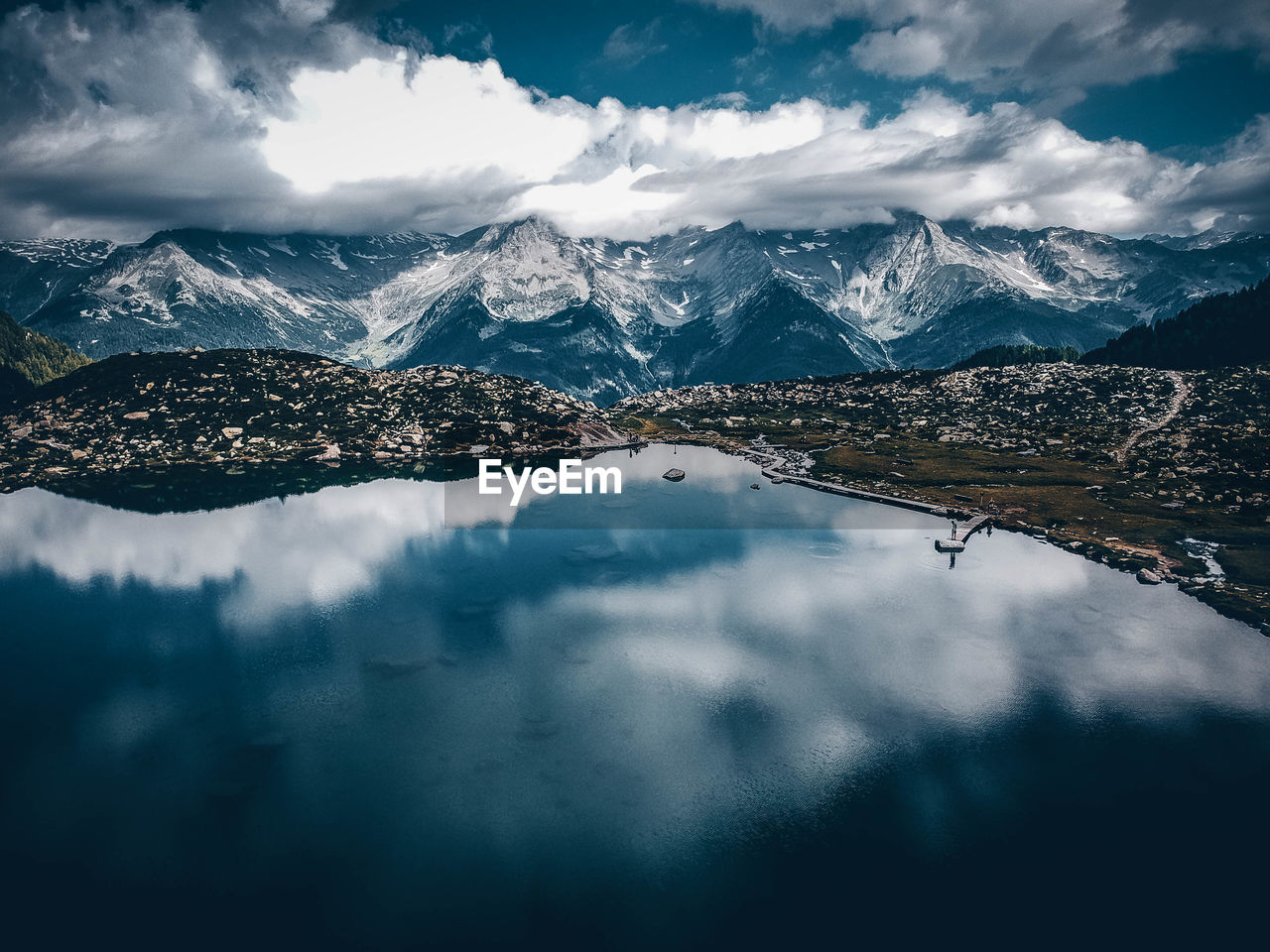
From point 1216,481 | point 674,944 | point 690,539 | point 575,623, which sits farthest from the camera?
point 1216,481

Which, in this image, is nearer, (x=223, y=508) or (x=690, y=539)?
(x=690, y=539)

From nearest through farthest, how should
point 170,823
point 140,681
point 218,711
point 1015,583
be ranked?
point 170,823, point 218,711, point 140,681, point 1015,583

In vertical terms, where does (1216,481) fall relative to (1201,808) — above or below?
above

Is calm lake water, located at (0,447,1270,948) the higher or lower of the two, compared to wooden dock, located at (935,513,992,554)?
lower

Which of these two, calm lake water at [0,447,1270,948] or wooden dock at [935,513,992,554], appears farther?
wooden dock at [935,513,992,554]

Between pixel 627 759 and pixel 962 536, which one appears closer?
pixel 627 759

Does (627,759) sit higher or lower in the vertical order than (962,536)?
lower

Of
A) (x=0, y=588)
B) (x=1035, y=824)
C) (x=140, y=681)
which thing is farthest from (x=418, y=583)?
(x=1035, y=824)

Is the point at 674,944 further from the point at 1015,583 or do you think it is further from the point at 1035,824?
the point at 1015,583
